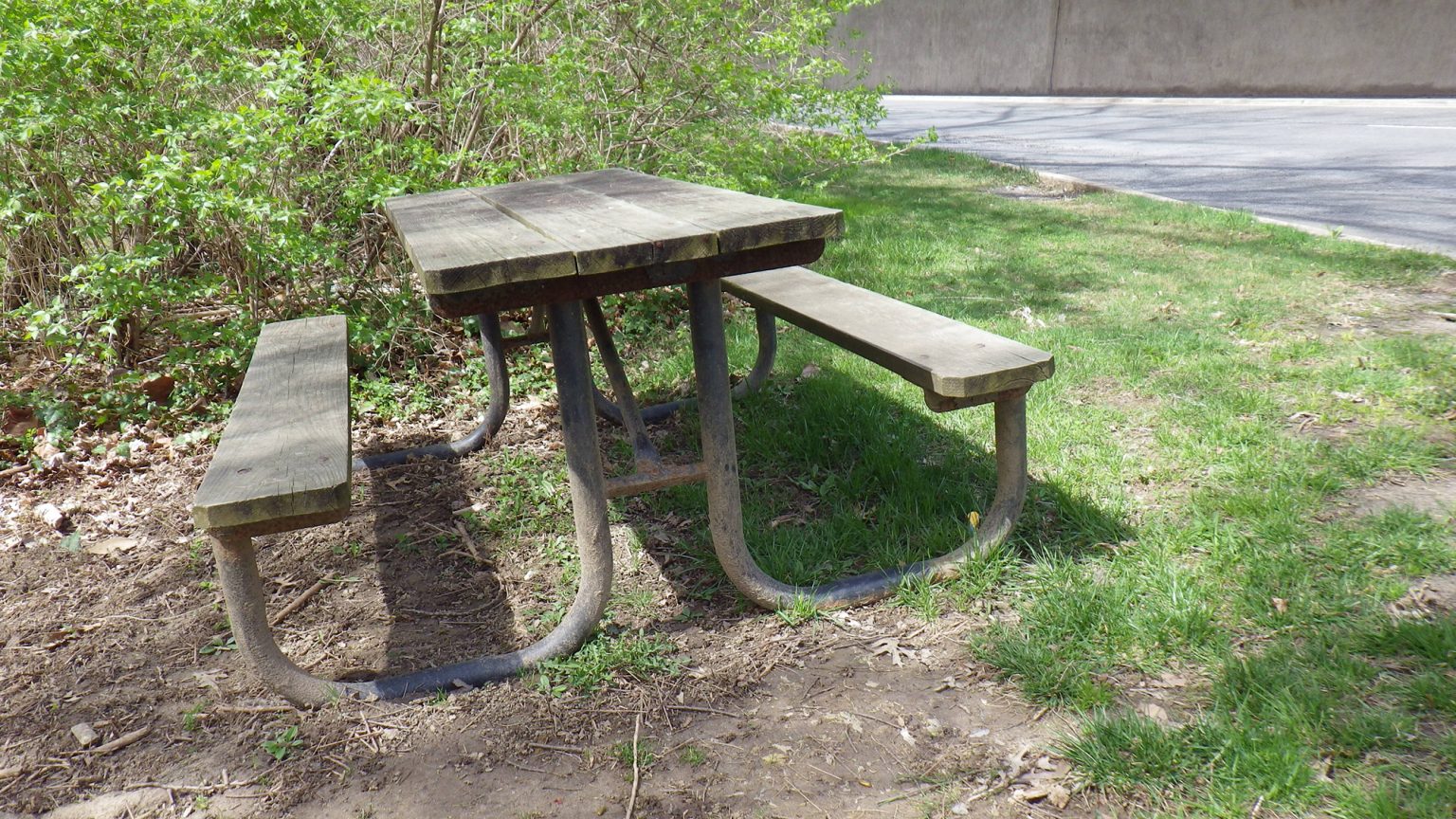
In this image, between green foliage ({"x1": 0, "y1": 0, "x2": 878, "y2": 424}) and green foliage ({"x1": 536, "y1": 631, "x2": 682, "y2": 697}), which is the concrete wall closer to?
green foliage ({"x1": 0, "y1": 0, "x2": 878, "y2": 424})

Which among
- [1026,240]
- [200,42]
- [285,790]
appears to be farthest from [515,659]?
[1026,240]

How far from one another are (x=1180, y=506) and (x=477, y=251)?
1979 millimetres

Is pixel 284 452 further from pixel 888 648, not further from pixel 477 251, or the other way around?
pixel 888 648

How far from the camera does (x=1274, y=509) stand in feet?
8.78

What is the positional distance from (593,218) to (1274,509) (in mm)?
1902

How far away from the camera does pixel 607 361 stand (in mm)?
3002

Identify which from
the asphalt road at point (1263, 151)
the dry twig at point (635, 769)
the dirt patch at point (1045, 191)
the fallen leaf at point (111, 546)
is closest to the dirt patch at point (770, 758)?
the dry twig at point (635, 769)

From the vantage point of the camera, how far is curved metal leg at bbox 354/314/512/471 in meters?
3.66

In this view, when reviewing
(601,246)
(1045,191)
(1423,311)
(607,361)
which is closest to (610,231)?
(601,246)

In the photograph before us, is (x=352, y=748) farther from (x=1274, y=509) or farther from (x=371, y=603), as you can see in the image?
(x=1274, y=509)

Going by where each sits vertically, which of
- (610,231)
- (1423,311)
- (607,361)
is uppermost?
→ (610,231)

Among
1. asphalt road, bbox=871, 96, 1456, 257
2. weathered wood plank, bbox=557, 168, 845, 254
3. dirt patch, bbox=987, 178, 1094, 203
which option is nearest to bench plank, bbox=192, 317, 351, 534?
weathered wood plank, bbox=557, 168, 845, 254

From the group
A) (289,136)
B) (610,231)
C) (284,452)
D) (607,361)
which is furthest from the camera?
(289,136)

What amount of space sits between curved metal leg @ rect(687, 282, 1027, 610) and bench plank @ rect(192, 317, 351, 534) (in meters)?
0.81
